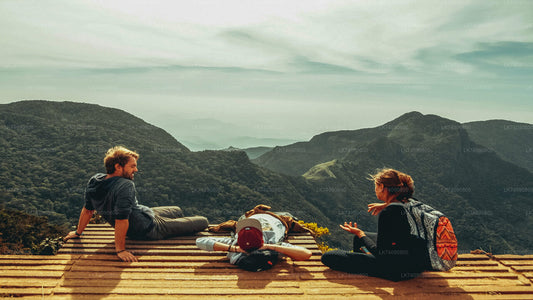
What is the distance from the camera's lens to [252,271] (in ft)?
12.8

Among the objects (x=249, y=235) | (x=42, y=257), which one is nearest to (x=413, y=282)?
(x=249, y=235)

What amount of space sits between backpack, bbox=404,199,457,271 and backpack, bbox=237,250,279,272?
1.57 m

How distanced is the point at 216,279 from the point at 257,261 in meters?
0.49

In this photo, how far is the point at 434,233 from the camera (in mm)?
3648

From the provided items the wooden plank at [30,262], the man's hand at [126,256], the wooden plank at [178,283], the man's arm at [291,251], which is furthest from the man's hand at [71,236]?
the man's arm at [291,251]

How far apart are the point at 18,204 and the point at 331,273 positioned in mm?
30978

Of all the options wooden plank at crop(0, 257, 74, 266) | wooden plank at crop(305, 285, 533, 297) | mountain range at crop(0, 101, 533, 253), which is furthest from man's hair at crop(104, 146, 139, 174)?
mountain range at crop(0, 101, 533, 253)

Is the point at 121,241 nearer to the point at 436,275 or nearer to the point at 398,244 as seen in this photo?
the point at 398,244

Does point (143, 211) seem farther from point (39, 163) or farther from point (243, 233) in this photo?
point (39, 163)

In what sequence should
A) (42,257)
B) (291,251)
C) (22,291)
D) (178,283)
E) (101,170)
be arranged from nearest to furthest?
(22,291) → (178,283) → (42,257) → (291,251) → (101,170)

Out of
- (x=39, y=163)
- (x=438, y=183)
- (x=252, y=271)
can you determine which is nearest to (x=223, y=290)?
(x=252, y=271)

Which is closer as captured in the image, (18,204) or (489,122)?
(18,204)

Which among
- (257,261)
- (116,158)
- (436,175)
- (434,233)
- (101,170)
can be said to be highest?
(116,158)

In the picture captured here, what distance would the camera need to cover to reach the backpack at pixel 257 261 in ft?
12.8
